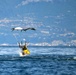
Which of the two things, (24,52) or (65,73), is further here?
(24,52)

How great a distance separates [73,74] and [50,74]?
11.4 feet

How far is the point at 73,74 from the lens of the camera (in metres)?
71.9

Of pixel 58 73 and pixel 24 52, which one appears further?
pixel 24 52

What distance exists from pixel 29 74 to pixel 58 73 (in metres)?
4.59

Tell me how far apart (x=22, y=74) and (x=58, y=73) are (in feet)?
18.7

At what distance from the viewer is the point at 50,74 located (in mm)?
72500

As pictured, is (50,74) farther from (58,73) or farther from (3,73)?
(3,73)

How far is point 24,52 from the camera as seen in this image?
12000 centimetres

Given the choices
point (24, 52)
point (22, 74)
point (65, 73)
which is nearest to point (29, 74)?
point (22, 74)

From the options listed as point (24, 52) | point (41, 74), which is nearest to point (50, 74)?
point (41, 74)

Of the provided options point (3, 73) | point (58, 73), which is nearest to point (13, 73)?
point (3, 73)

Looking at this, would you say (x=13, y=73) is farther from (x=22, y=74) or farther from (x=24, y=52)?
(x=24, y=52)

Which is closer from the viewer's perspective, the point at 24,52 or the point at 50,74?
the point at 50,74

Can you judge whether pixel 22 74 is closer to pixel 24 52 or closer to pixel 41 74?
pixel 41 74
